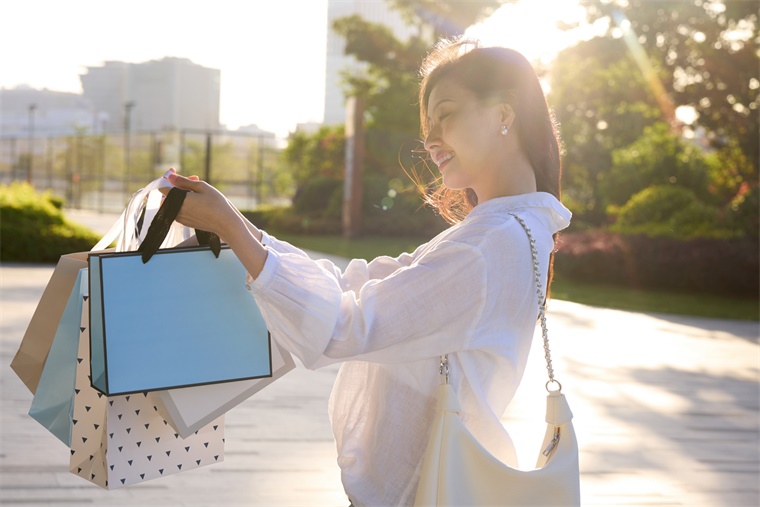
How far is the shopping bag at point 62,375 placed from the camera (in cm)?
137

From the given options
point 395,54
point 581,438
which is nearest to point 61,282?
point 581,438

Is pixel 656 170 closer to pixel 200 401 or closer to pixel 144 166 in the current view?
pixel 200 401

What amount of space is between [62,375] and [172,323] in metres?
0.24

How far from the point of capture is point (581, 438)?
4566 millimetres

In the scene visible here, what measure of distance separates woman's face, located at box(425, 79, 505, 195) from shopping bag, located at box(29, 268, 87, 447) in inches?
21.8

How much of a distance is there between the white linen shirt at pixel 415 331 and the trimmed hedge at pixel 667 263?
10.8 meters

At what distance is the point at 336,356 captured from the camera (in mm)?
1198

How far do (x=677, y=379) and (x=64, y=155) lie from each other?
96.3ft

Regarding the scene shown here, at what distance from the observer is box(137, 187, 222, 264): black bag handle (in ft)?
3.99

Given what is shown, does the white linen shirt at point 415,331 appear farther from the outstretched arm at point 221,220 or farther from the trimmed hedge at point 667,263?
the trimmed hedge at point 667,263

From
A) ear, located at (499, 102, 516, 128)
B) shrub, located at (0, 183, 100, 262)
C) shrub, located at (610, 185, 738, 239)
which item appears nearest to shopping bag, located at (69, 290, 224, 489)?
ear, located at (499, 102, 516, 128)

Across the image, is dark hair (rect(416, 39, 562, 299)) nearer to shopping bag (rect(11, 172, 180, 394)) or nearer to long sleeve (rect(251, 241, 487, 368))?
long sleeve (rect(251, 241, 487, 368))

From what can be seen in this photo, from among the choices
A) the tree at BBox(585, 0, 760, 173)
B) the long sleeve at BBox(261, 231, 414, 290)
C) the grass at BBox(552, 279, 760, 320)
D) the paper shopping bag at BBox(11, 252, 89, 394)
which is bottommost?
the grass at BBox(552, 279, 760, 320)

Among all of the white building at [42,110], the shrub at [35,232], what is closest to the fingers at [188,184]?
the shrub at [35,232]
